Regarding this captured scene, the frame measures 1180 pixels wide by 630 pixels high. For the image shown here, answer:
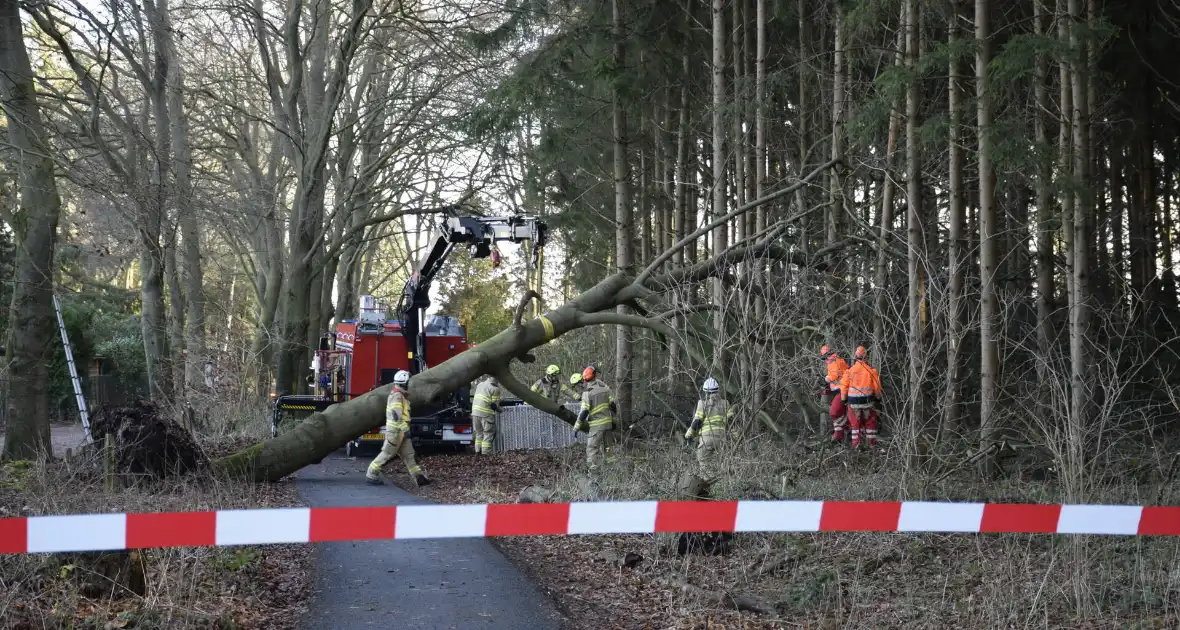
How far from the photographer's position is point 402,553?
29.3 ft

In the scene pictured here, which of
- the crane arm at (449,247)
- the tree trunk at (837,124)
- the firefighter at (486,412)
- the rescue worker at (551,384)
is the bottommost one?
the firefighter at (486,412)

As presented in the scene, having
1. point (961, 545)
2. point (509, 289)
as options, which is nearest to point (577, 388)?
point (961, 545)

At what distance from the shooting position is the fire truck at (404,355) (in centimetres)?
1848

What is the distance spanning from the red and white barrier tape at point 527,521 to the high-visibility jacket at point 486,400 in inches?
508

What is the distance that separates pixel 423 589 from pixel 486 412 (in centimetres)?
1057

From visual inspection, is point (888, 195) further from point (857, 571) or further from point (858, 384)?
point (857, 571)

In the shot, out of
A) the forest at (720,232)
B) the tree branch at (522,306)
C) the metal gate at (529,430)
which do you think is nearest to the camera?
the forest at (720,232)

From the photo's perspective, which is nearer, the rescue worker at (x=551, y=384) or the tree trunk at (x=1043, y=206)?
the tree trunk at (x=1043, y=206)

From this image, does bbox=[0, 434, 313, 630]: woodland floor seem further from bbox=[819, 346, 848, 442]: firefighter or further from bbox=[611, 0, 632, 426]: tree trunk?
bbox=[611, 0, 632, 426]: tree trunk

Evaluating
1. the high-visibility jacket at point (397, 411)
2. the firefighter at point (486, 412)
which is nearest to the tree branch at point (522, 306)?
the high-visibility jacket at point (397, 411)

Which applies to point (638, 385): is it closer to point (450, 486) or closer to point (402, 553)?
point (450, 486)

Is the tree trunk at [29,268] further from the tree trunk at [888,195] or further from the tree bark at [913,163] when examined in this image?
the tree bark at [913,163]

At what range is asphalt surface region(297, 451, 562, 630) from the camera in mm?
6758

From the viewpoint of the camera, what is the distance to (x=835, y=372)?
13602 mm
